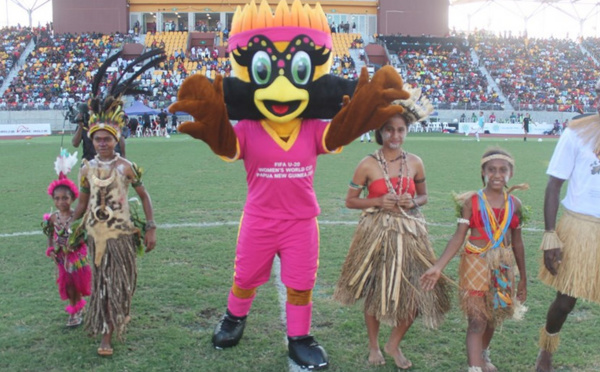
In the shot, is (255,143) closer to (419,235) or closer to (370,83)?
(370,83)

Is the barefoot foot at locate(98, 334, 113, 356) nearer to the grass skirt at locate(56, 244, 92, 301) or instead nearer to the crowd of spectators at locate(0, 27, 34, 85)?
the grass skirt at locate(56, 244, 92, 301)

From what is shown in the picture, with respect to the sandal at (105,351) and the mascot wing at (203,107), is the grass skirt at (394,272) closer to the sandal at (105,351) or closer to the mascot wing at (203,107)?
the mascot wing at (203,107)

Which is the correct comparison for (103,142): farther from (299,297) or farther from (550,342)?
(550,342)

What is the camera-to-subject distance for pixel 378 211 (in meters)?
3.79

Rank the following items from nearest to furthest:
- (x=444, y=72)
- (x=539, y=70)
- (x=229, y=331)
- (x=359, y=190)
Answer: (x=359, y=190) → (x=229, y=331) → (x=444, y=72) → (x=539, y=70)

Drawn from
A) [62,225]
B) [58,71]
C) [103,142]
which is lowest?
[62,225]

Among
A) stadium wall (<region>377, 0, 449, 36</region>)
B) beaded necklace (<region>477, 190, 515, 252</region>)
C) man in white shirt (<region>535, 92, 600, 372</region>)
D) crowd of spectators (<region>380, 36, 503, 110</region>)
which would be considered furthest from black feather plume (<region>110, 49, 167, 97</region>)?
stadium wall (<region>377, 0, 449, 36</region>)

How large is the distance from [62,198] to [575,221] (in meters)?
3.72

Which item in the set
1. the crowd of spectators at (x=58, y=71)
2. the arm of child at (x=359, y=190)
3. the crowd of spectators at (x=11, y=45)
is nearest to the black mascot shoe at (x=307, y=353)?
the arm of child at (x=359, y=190)

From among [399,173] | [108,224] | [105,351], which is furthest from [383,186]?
[105,351]

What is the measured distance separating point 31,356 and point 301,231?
2.04 m

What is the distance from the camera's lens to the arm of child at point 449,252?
137 inches

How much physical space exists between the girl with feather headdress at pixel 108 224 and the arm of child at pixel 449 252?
6.46 feet

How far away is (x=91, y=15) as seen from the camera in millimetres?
43500
